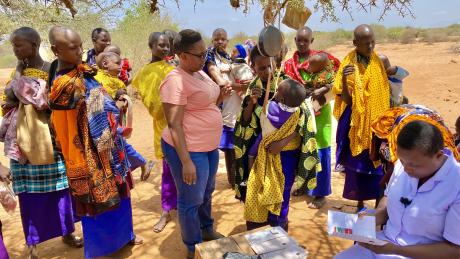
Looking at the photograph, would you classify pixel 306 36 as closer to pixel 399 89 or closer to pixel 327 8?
pixel 327 8

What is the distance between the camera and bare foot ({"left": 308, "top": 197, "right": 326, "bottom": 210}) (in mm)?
3952

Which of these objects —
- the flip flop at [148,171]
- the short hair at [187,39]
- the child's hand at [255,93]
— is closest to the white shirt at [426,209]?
the child's hand at [255,93]

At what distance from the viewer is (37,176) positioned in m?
2.92

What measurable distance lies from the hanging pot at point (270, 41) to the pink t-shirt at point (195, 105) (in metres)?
0.45

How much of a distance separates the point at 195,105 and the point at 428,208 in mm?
1533

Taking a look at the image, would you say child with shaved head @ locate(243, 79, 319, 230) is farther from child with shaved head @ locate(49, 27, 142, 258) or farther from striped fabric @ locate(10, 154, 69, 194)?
striped fabric @ locate(10, 154, 69, 194)

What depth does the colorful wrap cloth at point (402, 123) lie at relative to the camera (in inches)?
84.0

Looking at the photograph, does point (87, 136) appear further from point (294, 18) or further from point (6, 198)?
point (294, 18)

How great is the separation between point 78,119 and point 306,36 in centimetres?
250

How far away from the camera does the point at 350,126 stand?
135 inches

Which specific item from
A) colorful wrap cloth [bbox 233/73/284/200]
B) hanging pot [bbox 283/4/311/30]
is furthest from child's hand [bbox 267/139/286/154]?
hanging pot [bbox 283/4/311/30]

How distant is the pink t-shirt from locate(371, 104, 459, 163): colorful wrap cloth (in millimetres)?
1131

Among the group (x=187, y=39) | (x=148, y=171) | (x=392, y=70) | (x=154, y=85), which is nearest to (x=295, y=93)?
(x=187, y=39)

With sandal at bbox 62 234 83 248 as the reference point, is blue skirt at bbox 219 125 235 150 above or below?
above
